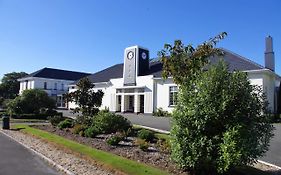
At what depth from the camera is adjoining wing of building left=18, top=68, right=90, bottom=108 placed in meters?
69.1

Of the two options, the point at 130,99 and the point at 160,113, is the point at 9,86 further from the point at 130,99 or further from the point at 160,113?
the point at 160,113

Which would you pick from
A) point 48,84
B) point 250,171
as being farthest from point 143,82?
point 48,84

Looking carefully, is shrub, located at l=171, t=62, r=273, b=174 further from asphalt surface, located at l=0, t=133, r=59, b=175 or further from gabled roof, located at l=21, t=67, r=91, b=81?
gabled roof, located at l=21, t=67, r=91, b=81

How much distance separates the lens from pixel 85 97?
74.4ft

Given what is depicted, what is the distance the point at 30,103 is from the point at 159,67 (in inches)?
599

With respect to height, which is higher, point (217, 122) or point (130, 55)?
point (130, 55)

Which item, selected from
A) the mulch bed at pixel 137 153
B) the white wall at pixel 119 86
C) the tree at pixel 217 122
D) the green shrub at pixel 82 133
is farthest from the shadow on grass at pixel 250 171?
the white wall at pixel 119 86

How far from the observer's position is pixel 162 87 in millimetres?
37406

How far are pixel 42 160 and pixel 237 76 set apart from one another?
23.9 ft

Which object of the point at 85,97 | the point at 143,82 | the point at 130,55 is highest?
the point at 130,55

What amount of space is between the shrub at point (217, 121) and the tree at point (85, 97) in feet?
44.1

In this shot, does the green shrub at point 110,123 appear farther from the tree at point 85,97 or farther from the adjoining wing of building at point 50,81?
the adjoining wing of building at point 50,81

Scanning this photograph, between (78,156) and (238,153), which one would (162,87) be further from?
(238,153)

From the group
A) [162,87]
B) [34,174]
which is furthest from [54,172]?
[162,87]
